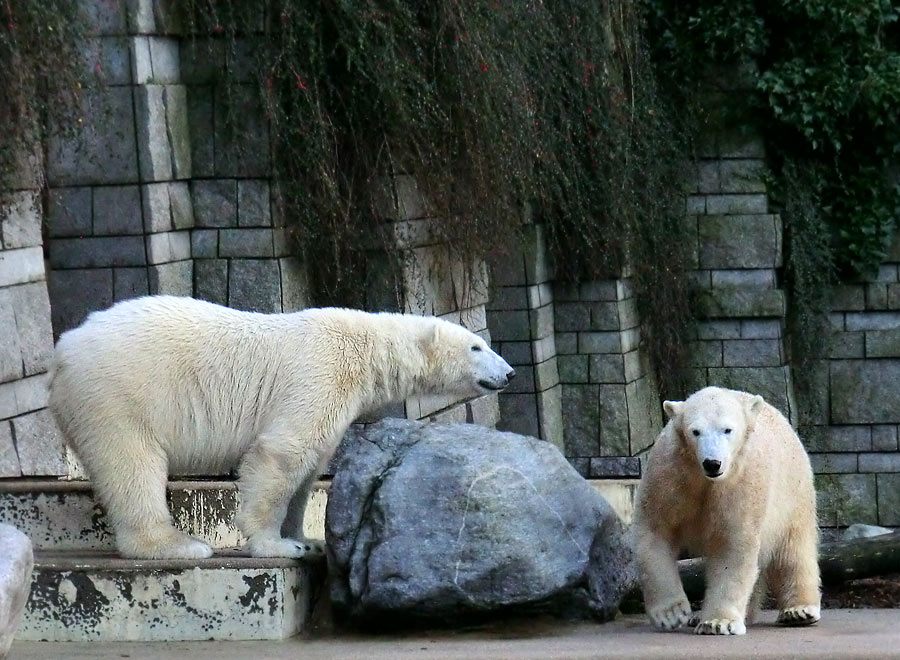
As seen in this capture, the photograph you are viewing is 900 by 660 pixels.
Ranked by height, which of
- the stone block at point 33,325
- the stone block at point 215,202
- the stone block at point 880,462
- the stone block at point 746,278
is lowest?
the stone block at point 880,462

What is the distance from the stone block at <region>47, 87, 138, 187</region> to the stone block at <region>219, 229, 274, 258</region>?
0.51 m

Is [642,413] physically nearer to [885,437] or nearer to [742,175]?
[742,175]

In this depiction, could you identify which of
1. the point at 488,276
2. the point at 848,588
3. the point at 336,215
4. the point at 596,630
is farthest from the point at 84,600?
the point at 488,276

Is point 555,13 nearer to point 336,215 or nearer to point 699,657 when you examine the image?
point 336,215

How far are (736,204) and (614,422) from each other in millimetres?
1782

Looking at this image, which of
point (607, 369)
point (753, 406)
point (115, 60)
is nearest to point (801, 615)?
point (753, 406)

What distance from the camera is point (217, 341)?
16.2 feet

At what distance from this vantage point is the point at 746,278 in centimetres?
969

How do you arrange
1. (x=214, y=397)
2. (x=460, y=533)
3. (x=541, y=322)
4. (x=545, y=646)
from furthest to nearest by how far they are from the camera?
1. (x=541, y=322)
2. (x=214, y=397)
3. (x=460, y=533)
4. (x=545, y=646)

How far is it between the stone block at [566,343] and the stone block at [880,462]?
2421 millimetres

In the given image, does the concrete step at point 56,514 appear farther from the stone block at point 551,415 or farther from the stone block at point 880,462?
the stone block at point 880,462

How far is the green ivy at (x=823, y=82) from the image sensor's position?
30.8 feet

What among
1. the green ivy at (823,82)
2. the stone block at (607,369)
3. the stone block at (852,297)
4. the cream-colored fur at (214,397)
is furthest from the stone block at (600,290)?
the cream-colored fur at (214,397)

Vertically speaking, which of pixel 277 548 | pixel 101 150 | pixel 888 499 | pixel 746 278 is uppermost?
pixel 101 150
